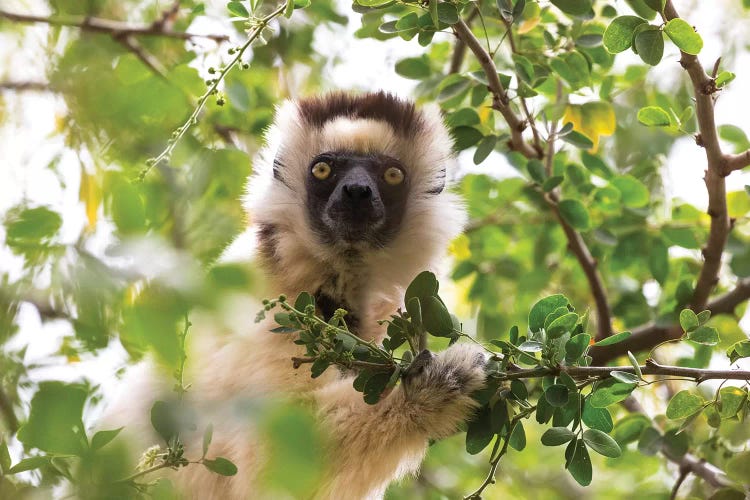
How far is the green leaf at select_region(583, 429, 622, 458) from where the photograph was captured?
2.47 metres

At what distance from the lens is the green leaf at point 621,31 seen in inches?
113

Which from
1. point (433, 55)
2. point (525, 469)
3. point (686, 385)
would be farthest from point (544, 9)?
point (525, 469)

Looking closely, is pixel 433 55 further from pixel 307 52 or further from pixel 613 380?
pixel 613 380

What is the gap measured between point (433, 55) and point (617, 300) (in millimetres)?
1880

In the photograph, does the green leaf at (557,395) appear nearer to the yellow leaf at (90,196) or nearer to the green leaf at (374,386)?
the green leaf at (374,386)

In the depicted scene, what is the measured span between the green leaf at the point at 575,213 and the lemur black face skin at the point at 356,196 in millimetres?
885

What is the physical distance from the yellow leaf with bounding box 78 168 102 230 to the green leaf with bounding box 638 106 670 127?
223 centimetres

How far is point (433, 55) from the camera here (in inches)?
192

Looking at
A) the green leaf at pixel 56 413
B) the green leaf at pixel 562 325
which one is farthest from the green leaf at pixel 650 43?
the green leaf at pixel 56 413

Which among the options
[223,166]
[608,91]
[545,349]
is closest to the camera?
[545,349]

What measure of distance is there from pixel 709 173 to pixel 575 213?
76 cm

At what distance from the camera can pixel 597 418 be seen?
105 inches

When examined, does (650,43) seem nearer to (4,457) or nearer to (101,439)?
(101,439)

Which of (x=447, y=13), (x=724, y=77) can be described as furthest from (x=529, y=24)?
(x=724, y=77)
